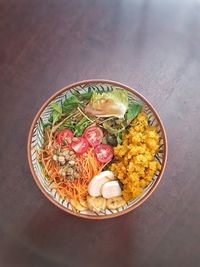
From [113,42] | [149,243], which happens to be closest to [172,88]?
[113,42]

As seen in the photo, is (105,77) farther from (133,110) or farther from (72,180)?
(72,180)

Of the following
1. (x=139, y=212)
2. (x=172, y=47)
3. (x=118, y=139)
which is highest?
(x=172, y=47)

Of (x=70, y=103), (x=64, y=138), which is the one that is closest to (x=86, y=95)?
(x=70, y=103)

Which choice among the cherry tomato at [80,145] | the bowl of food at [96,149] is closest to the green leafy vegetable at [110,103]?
the bowl of food at [96,149]

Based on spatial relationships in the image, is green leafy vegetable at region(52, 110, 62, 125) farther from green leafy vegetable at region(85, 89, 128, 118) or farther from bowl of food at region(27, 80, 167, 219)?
green leafy vegetable at region(85, 89, 128, 118)

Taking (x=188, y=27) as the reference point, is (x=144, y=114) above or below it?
below

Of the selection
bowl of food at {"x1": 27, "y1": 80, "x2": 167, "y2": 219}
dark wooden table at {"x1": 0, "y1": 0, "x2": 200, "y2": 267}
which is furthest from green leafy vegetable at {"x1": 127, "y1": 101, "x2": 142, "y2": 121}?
dark wooden table at {"x1": 0, "y1": 0, "x2": 200, "y2": 267}

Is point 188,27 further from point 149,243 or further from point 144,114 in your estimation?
point 149,243
